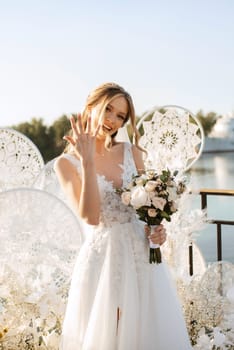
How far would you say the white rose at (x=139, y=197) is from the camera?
191cm

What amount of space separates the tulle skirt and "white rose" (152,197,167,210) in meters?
0.22

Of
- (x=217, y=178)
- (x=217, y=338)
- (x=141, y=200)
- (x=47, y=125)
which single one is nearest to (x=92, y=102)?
(x=141, y=200)

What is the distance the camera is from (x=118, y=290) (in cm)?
211

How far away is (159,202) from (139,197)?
76 mm

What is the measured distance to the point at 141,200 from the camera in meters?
1.91

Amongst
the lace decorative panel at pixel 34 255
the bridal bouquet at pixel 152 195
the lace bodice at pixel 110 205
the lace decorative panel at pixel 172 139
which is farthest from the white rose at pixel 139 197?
the lace decorative panel at pixel 172 139

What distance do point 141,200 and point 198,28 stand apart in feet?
79.9

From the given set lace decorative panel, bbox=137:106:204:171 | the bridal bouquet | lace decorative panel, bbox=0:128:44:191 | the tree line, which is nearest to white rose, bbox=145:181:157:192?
the bridal bouquet

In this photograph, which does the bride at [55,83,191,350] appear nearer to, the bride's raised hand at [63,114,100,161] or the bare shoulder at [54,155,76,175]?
the bare shoulder at [54,155,76,175]

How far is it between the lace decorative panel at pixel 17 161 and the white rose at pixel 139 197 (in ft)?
4.11

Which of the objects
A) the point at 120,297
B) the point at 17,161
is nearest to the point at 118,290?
the point at 120,297

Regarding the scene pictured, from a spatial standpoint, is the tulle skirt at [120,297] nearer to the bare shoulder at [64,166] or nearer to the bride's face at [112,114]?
the bare shoulder at [64,166]

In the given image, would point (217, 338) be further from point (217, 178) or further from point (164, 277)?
point (217, 178)

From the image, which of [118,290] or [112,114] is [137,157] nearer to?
[112,114]
